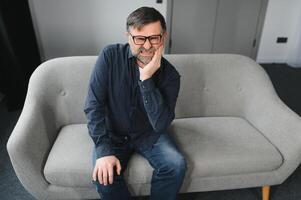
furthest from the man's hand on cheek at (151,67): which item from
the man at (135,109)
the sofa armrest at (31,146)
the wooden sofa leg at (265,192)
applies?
the wooden sofa leg at (265,192)

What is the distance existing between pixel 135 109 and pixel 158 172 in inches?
12.8

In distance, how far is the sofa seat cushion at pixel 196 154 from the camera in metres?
1.20

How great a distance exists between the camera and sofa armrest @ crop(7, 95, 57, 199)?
3.72 feet

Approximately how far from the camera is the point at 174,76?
47.4 inches

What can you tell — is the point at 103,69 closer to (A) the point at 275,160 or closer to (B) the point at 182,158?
(B) the point at 182,158

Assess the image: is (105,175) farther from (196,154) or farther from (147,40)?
(147,40)

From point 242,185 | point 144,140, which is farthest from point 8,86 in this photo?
point 242,185

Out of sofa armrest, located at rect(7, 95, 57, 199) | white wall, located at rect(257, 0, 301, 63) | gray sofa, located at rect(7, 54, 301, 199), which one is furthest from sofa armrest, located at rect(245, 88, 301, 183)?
white wall, located at rect(257, 0, 301, 63)

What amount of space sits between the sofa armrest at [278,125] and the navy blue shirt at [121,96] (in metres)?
0.65

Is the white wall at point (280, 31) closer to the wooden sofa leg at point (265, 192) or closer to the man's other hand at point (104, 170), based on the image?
the wooden sofa leg at point (265, 192)

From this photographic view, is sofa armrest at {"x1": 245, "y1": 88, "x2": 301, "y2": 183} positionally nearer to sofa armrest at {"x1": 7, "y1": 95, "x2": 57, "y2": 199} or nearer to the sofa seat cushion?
the sofa seat cushion

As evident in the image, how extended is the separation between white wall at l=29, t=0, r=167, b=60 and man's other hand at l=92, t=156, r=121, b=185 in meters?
2.31

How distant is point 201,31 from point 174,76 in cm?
249

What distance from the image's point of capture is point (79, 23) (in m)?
3.00
